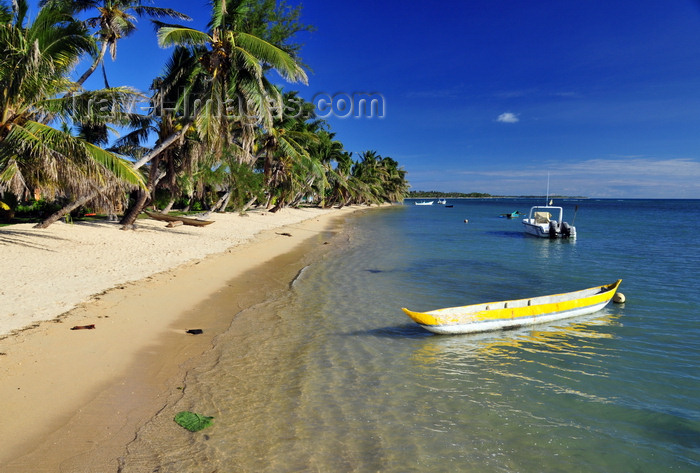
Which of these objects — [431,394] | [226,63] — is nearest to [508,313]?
[431,394]

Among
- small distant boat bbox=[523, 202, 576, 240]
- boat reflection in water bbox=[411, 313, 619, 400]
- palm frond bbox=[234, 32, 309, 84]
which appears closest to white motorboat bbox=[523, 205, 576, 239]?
small distant boat bbox=[523, 202, 576, 240]

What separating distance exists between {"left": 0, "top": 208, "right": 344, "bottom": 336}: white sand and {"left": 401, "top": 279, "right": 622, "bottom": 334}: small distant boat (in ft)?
24.6

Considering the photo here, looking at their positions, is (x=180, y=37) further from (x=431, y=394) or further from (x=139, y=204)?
(x=431, y=394)

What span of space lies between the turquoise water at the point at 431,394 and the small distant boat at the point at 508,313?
0.82 feet

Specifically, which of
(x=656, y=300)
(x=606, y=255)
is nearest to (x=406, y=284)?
(x=656, y=300)

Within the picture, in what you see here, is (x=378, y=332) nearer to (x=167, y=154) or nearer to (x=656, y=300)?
(x=656, y=300)

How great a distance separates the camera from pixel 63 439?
4164mm

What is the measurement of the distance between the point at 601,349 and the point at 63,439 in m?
8.67

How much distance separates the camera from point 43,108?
11.3 metres

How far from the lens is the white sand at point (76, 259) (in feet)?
26.7

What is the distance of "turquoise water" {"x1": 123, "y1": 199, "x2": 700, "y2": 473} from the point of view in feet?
14.0

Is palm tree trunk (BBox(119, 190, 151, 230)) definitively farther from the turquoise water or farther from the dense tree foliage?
the turquoise water

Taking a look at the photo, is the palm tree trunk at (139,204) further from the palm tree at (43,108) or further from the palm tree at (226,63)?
the palm tree at (43,108)

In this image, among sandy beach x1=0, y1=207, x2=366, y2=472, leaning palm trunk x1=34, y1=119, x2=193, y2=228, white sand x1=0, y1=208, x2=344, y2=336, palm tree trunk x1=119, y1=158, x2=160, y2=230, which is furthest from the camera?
palm tree trunk x1=119, y1=158, x2=160, y2=230
